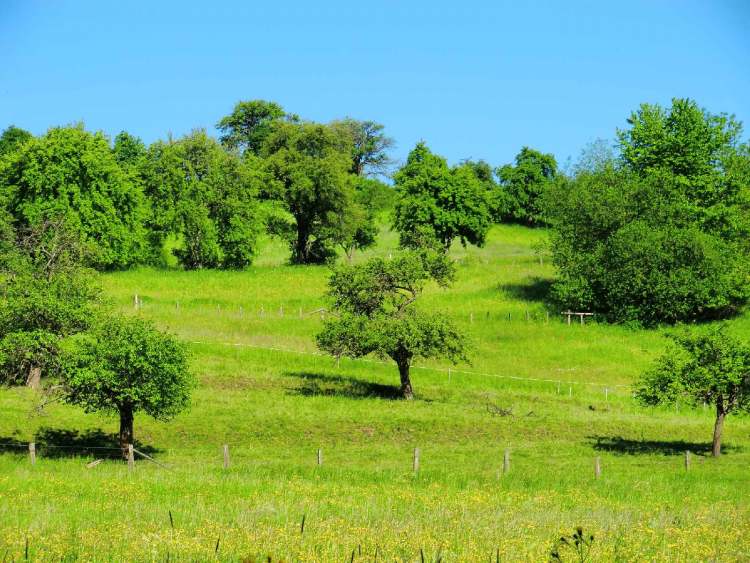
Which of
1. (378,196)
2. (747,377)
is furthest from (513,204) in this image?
(747,377)

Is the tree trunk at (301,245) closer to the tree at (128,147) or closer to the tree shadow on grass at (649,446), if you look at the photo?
the tree at (128,147)

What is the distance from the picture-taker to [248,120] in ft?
573

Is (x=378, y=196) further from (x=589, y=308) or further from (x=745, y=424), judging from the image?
(x=745, y=424)

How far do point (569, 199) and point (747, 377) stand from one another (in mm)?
50341

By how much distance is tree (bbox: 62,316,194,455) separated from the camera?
4097cm

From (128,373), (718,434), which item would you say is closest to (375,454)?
(128,373)

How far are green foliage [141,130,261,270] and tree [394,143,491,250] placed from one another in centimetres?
1878

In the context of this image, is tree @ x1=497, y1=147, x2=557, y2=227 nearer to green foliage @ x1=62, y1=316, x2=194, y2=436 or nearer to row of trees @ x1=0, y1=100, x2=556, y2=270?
row of trees @ x1=0, y1=100, x2=556, y2=270

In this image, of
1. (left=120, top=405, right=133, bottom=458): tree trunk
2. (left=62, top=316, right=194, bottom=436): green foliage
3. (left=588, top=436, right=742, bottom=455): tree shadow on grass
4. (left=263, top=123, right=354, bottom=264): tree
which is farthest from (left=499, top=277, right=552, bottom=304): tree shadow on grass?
(left=120, top=405, right=133, bottom=458): tree trunk

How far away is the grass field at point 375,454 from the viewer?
20156mm

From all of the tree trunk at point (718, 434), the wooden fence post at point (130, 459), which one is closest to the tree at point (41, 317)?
the wooden fence post at point (130, 459)

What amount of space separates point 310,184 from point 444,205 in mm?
17570

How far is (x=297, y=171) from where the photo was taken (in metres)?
114

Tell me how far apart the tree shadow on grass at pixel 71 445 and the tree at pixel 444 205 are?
73349mm
